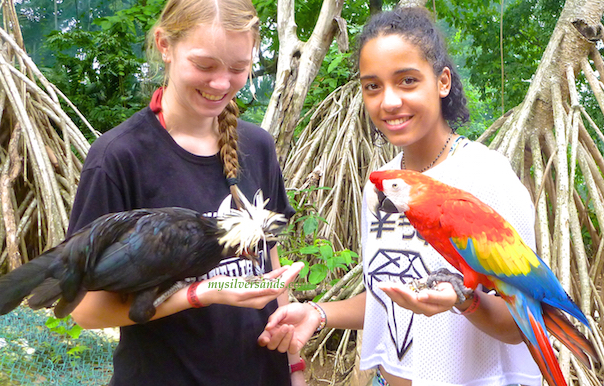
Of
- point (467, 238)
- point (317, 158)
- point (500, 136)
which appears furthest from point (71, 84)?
point (467, 238)

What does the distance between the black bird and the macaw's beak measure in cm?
30

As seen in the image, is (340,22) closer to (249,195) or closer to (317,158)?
(317,158)

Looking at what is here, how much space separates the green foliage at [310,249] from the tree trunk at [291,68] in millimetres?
410

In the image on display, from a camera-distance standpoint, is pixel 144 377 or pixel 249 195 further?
pixel 249 195

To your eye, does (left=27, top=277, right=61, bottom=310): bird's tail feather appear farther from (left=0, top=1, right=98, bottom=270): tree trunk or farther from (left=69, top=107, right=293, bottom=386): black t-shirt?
(left=0, top=1, right=98, bottom=270): tree trunk

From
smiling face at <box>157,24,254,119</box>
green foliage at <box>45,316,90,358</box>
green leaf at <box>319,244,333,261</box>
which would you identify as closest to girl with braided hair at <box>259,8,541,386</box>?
smiling face at <box>157,24,254,119</box>

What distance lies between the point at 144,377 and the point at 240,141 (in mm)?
681

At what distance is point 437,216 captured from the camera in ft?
3.29

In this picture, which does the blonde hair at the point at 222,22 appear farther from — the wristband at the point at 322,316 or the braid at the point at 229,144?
the wristband at the point at 322,316

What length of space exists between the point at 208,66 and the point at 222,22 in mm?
113

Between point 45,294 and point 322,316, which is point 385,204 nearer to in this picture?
point 322,316

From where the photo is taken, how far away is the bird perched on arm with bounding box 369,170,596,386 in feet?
3.19

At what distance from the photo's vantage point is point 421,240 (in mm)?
1185

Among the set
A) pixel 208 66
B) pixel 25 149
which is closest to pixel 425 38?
pixel 208 66
